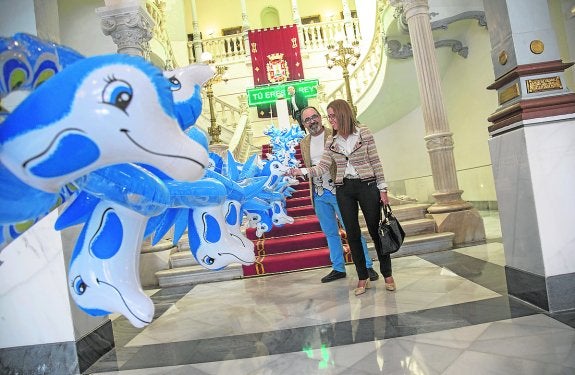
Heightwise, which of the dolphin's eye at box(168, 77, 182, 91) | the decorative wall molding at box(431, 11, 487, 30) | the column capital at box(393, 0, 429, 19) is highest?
the decorative wall molding at box(431, 11, 487, 30)

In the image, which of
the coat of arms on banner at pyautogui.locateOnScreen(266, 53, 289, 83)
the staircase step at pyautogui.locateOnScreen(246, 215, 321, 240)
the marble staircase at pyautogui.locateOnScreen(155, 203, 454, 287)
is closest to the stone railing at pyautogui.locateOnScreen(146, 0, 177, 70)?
the coat of arms on banner at pyautogui.locateOnScreen(266, 53, 289, 83)

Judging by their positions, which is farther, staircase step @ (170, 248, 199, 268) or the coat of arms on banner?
the coat of arms on banner

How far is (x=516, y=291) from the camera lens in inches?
104

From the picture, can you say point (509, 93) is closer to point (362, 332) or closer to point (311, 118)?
point (311, 118)

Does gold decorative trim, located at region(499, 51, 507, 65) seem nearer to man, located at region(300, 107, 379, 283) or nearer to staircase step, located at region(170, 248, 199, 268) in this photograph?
man, located at region(300, 107, 379, 283)

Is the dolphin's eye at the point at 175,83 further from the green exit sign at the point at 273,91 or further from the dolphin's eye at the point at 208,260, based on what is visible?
the green exit sign at the point at 273,91

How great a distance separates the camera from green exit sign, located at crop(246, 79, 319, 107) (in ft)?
43.1

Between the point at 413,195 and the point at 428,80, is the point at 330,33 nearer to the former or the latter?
the point at 413,195

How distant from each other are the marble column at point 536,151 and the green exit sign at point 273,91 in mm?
10584

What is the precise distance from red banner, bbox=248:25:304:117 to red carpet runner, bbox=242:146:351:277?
9.59 m

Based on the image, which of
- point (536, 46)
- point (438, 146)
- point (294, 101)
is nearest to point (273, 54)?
point (294, 101)

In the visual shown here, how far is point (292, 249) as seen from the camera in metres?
5.13

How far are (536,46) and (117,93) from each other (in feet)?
8.72

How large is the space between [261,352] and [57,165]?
1966 mm
